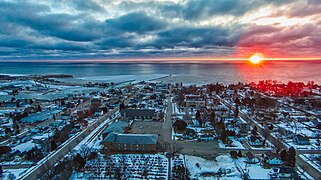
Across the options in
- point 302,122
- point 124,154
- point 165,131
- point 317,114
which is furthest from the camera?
point 317,114

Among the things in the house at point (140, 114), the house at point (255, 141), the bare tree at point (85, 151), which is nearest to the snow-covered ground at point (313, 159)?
the house at point (255, 141)

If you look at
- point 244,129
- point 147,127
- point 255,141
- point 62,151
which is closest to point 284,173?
point 255,141

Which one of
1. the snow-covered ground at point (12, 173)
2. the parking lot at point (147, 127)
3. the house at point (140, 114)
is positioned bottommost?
the snow-covered ground at point (12, 173)

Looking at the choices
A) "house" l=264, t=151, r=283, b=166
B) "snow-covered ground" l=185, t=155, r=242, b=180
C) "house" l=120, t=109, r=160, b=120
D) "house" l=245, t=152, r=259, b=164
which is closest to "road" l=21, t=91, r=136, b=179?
"house" l=120, t=109, r=160, b=120

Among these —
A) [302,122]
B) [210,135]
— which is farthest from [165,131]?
[302,122]

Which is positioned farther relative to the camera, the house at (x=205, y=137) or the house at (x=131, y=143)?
the house at (x=205, y=137)

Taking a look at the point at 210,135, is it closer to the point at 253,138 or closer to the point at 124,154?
the point at 253,138

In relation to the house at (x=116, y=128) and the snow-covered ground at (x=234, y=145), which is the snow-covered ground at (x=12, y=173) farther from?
the snow-covered ground at (x=234, y=145)
